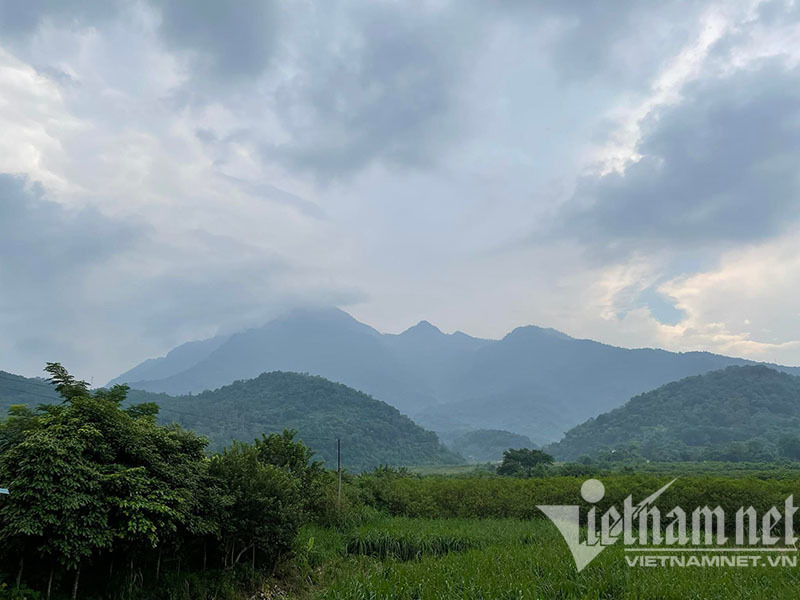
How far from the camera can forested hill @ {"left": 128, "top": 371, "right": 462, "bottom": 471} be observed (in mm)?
A: 82438

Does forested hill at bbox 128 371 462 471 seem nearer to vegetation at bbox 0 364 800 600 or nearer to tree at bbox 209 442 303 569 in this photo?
vegetation at bbox 0 364 800 600

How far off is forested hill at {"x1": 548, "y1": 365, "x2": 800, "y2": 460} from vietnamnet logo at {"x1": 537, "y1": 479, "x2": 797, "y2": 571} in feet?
179

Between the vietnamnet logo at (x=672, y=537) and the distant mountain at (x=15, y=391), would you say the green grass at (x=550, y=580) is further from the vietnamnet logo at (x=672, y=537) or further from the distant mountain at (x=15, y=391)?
the distant mountain at (x=15, y=391)

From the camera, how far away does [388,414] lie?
4291 inches

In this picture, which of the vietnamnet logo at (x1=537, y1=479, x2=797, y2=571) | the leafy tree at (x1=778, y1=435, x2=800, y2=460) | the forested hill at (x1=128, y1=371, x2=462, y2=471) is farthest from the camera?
the forested hill at (x1=128, y1=371, x2=462, y2=471)

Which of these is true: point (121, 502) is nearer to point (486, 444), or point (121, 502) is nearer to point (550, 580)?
point (550, 580)

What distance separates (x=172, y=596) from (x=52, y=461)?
15.1ft

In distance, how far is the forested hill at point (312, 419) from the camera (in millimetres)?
82438

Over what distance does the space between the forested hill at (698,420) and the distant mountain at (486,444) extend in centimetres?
2848

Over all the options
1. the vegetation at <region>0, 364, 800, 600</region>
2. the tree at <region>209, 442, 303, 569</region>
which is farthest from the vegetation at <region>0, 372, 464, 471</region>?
the tree at <region>209, 442, 303, 569</region>

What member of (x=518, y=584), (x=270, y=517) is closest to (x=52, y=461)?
(x=270, y=517)

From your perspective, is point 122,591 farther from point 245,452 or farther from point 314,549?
point 314,549

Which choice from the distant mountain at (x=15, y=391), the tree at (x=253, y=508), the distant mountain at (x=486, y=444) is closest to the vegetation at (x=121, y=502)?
the tree at (x=253, y=508)

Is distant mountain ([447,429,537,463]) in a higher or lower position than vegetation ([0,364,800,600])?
lower
